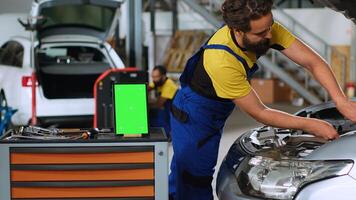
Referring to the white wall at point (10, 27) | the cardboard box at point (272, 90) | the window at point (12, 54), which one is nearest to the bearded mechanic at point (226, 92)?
the window at point (12, 54)

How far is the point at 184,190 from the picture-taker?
2.83 m

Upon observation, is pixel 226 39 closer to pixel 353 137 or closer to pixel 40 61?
pixel 353 137

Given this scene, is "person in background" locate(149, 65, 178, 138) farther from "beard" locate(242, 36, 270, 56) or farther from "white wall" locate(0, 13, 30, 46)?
"beard" locate(242, 36, 270, 56)

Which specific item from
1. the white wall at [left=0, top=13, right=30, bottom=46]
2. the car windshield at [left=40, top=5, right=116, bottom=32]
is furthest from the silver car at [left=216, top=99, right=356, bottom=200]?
the white wall at [left=0, top=13, right=30, bottom=46]

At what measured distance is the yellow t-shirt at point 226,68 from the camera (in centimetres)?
242

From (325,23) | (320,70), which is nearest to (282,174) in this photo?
(320,70)

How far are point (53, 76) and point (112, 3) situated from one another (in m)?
1.24

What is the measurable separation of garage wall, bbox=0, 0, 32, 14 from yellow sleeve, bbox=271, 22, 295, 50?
10721 mm

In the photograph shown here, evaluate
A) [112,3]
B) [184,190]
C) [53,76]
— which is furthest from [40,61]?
[184,190]

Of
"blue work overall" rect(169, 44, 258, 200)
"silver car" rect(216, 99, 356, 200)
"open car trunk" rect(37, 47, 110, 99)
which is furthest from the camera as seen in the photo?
"open car trunk" rect(37, 47, 110, 99)

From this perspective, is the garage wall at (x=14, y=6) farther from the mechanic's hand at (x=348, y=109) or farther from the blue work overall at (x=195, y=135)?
the mechanic's hand at (x=348, y=109)

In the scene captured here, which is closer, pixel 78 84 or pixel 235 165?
pixel 235 165

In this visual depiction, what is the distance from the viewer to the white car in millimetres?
6121

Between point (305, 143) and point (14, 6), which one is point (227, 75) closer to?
point (305, 143)
